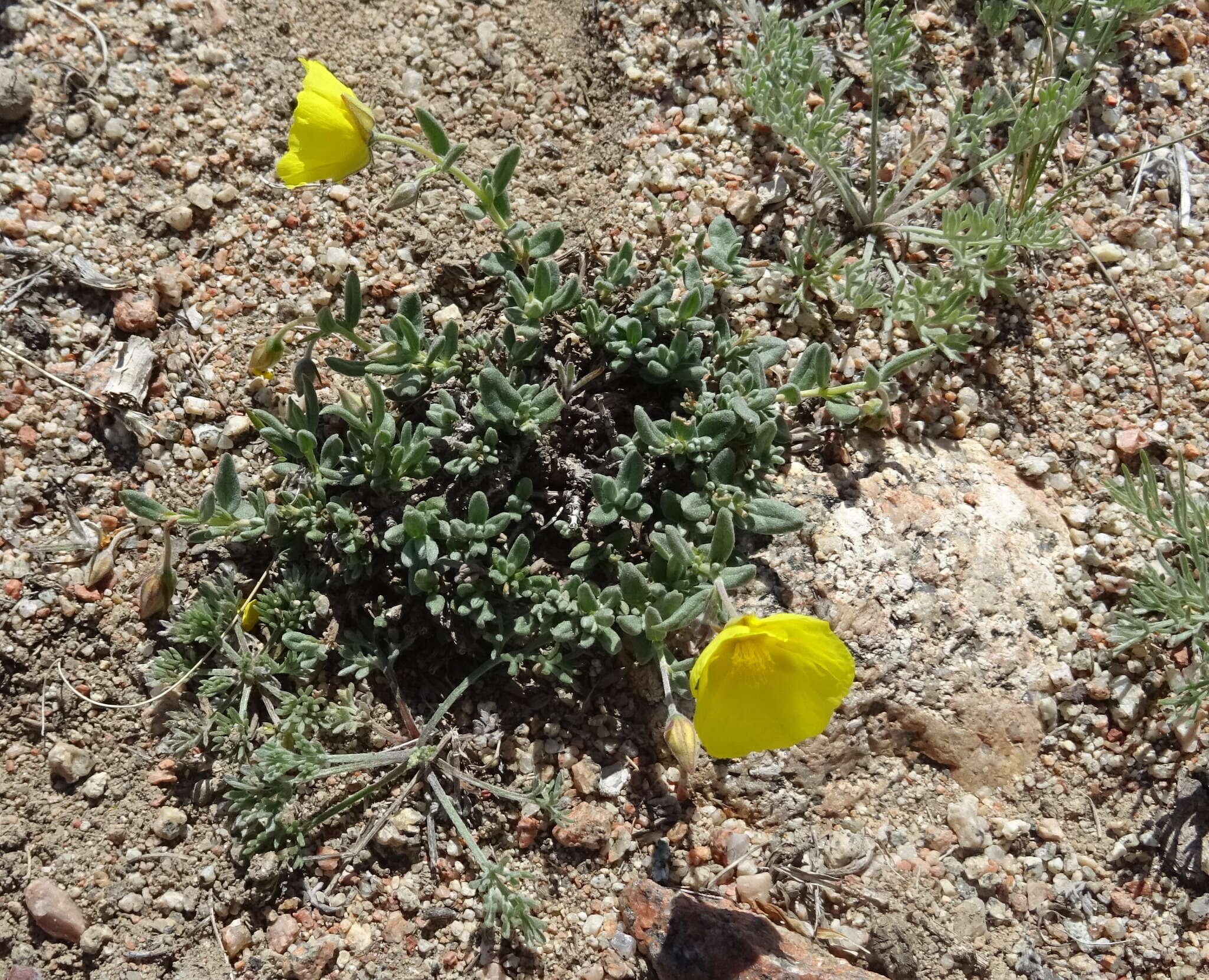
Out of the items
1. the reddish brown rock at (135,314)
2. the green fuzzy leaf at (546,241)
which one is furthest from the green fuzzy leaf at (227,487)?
the green fuzzy leaf at (546,241)

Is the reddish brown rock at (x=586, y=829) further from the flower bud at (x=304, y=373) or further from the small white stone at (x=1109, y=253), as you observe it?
the small white stone at (x=1109, y=253)

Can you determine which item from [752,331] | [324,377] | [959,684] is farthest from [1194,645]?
[324,377]

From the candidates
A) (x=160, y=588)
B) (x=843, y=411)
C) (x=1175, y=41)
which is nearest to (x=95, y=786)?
(x=160, y=588)

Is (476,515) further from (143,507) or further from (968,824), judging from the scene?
(968,824)

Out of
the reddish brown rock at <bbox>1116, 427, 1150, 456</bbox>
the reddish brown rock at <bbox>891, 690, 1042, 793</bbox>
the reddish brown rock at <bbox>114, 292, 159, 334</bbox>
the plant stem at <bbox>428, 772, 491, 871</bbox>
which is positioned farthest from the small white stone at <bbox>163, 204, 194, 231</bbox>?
the reddish brown rock at <bbox>1116, 427, 1150, 456</bbox>

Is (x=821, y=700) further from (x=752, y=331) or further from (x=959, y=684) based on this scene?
(x=752, y=331)
